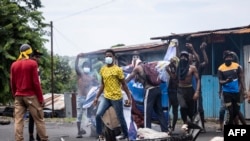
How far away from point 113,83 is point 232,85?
10.8ft

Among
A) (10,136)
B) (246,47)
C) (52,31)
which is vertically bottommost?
(10,136)

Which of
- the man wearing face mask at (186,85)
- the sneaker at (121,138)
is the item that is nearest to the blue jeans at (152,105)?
the man wearing face mask at (186,85)

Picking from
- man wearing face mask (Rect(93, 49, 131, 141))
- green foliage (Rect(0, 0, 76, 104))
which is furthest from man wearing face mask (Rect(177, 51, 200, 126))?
green foliage (Rect(0, 0, 76, 104))

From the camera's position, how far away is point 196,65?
13.7 meters

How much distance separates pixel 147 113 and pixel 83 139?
4.99ft

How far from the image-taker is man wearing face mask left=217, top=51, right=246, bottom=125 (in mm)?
12008

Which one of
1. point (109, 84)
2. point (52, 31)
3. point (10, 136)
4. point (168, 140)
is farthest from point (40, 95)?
point (52, 31)

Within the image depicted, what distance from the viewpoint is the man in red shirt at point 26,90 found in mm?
9328

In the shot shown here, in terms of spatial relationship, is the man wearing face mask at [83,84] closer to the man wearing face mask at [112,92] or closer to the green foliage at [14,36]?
the man wearing face mask at [112,92]

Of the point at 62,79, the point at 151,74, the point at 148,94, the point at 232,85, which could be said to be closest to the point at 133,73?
the point at 151,74

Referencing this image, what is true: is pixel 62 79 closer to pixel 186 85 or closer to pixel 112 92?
pixel 186 85

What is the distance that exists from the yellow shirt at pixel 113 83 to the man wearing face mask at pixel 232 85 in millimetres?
3105

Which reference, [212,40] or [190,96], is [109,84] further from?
[212,40]

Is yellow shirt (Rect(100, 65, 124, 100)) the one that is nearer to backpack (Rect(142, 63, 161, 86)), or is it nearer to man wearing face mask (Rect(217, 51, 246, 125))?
backpack (Rect(142, 63, 161, 86))
